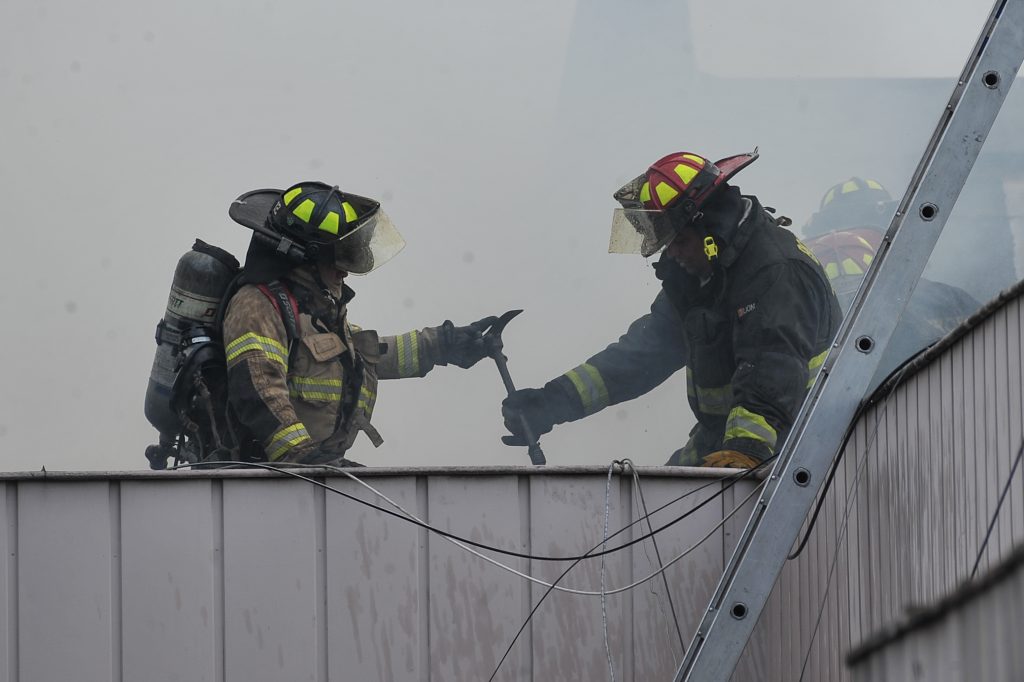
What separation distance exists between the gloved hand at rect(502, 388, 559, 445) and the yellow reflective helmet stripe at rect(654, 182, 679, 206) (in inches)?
46.3

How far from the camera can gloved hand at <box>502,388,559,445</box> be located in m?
6.00

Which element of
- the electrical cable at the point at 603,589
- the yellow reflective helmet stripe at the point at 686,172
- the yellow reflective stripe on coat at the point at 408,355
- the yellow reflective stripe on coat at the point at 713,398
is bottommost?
the electrical cable at the point at 603,589

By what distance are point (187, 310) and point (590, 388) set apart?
80.5 inches

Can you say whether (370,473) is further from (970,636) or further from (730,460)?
(970,636)

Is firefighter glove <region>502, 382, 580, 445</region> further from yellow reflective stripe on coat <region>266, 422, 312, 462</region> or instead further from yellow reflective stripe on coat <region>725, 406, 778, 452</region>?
yellow reflective stripe on coat <region>266, 422, 312, 462</region>

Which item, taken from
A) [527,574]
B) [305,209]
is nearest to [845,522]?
[527,574]

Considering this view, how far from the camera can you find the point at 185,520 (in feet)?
11.6

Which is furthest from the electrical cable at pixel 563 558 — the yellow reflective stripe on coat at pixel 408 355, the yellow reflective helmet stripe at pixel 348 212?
the yellow reflective stripe on coat at pixel 408 355

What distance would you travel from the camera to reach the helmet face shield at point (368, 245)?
508 cm

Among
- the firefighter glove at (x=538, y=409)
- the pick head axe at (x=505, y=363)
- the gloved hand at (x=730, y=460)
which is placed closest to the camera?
the gloved hand at (x=730, y=460)

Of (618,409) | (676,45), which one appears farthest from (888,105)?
(618,409)

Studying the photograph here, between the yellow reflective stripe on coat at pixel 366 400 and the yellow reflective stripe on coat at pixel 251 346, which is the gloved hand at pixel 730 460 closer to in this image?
the yellow reflective stripe on coat at pixel 366 400

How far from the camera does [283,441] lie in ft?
15.8

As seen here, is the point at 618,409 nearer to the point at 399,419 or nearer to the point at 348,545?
the point at 399,419
